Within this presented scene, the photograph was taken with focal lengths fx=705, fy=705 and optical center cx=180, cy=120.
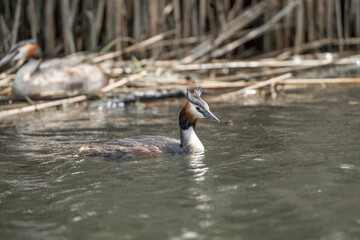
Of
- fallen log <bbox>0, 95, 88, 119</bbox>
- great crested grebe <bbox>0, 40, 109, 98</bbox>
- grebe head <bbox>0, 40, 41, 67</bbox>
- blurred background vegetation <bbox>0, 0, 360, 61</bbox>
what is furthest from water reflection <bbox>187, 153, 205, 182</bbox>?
blurred background vegetation <bbox>0, 0, 360, 61</bbox>

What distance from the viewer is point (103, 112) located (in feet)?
28.4

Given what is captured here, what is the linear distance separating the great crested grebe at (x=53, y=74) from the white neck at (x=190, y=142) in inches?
139

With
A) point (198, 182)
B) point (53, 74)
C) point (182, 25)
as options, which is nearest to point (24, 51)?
point (53, 74)

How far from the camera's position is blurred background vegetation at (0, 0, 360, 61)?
10914 millimetres

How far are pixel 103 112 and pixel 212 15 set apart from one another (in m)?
3.82

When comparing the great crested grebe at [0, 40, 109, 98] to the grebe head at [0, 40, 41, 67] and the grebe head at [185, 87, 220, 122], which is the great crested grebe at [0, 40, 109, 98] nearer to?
the grebe head at [0, 40, 41, 67]

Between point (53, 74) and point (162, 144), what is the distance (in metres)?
4.00

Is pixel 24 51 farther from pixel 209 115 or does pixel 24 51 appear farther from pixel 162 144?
pixel 209 115

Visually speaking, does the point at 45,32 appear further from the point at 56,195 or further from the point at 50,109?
the point at 56,195

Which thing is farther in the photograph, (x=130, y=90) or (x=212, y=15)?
(x=212, y=15)

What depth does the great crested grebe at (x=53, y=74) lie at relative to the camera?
31.1 feet

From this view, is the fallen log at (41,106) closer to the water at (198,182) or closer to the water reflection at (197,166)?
the water at (198,182)

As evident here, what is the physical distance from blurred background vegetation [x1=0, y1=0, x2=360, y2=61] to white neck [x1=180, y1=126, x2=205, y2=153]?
4.53 m

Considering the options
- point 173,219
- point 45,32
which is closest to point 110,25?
point 45,32
